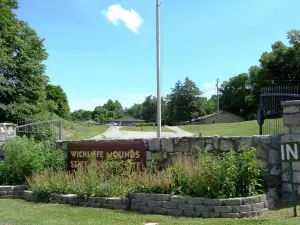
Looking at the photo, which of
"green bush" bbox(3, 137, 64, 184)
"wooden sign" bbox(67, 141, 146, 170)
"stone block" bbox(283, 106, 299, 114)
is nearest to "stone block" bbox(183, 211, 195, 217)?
"wooden sign" bbox(67, 141, 146, 170)

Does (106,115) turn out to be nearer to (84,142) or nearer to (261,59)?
(261,59)

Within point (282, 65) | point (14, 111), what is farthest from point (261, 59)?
point (14, 111)

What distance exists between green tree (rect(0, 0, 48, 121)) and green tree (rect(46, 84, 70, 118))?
108 feet

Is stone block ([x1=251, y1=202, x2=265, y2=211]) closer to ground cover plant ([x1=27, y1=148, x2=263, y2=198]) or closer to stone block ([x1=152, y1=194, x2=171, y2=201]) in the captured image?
ground cover plant ([x1=27, y1=148, x2=263, y2=198])

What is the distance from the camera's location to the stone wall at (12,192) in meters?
10.3

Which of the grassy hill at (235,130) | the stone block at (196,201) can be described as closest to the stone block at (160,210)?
the stone block at (196,201)

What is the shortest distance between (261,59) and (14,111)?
151 feet

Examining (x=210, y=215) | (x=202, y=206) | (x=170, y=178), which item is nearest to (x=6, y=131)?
(x=170, y=178)

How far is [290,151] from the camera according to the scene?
6.77 m

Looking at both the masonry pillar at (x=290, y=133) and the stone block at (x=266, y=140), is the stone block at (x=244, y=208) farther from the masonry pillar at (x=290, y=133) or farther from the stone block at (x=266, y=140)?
the stone block at (x=266, y=140)

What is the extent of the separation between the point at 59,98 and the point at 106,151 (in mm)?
54970

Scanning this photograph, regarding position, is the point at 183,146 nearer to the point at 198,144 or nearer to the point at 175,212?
the point at 198,144

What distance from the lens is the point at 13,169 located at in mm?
11094

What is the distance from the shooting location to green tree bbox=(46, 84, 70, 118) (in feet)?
Result: 197
